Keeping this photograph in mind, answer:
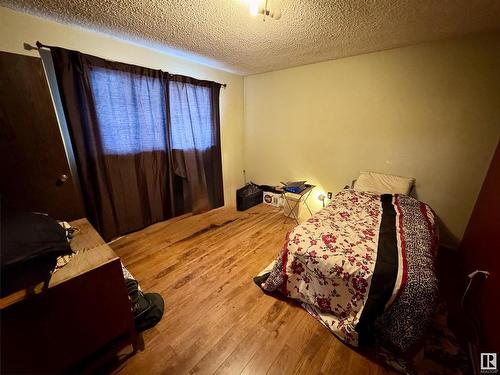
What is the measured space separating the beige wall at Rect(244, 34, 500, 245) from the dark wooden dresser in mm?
2782

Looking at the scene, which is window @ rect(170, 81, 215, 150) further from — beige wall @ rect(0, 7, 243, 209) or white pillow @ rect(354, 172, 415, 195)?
white pillow @ rect(354, 172, 415, 195)

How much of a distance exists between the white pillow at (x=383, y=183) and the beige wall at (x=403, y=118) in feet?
0.39

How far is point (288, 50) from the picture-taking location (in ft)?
7.66

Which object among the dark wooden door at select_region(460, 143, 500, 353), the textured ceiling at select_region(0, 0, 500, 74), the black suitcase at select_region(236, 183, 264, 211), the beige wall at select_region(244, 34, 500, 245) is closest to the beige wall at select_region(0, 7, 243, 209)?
the textured ceiling at select_region(0, 0, 500, 74)

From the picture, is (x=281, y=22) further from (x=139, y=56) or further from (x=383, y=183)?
(x=383, y=183)

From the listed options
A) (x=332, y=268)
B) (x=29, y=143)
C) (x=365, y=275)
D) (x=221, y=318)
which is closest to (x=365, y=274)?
(x=365, y=275)

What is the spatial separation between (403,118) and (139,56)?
3.08 m

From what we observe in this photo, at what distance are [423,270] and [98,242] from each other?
1.90 m

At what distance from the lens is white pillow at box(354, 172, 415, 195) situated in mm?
2316

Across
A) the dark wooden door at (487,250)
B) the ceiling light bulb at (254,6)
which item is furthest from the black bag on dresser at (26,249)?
the dark wooden door at (487,250)

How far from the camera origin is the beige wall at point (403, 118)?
1953mm

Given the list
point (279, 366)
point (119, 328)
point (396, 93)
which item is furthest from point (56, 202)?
point (396, 93)

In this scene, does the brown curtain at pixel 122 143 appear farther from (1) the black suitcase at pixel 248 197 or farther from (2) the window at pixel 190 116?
(1) the black suitcase at pixel 248 197

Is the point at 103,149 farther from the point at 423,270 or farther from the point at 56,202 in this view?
the point at 423,270
